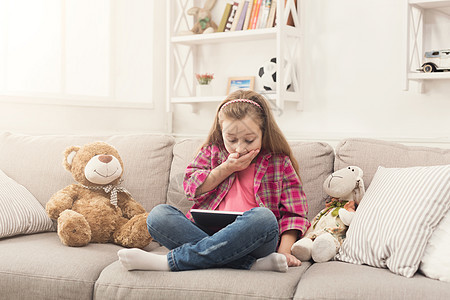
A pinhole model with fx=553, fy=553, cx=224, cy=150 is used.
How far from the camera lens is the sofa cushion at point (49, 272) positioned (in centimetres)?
167

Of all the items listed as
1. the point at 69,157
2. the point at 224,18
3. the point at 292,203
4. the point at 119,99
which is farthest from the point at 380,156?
the point at 119,99

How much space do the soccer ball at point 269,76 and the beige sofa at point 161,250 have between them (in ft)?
3.64

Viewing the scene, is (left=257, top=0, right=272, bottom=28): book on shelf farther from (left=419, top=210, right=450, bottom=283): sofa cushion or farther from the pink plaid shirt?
(left=419, top=210, right=450, bottom=283): sofa cushion

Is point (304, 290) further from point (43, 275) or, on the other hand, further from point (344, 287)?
point (43, 275)

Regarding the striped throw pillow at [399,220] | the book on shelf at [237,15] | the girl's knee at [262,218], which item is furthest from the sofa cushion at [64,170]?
the book on shelf at [237,15]

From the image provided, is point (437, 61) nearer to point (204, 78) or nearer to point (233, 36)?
point (233, 36)

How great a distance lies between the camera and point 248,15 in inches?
130

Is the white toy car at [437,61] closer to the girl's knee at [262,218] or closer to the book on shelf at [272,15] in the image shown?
the book on shelf at [272,15]

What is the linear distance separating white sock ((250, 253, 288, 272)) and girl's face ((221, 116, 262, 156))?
0.41 metres

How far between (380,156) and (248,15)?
1.58 m

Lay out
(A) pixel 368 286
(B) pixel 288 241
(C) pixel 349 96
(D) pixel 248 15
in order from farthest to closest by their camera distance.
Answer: (D) pixel 248 15 → (C) pixel 349 96 → (B) pixel 288 241 → (A) pixel 368 286

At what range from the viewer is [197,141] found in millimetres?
2307

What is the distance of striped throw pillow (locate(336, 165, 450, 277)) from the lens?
1.62 meters

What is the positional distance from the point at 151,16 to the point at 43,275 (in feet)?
7.68
